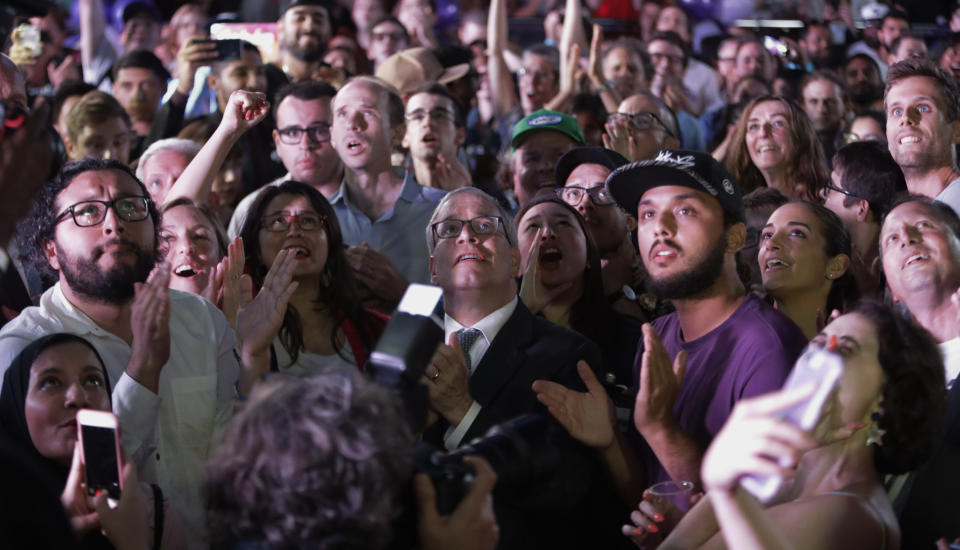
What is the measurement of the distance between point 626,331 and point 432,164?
1.79 metres

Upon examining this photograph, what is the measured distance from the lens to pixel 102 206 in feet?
11.0

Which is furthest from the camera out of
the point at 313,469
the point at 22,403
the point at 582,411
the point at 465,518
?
the point at 582,411

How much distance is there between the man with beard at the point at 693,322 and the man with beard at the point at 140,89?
12.3ft

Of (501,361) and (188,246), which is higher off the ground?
(188,246)

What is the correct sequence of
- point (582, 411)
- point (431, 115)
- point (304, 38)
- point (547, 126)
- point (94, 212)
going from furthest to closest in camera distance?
point (304, 38) → point (431, 115) → point (547, 126) → point (94, 212) → point (582, 411)

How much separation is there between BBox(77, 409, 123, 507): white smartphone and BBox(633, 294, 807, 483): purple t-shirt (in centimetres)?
141

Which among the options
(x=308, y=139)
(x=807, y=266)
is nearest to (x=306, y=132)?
(x=308, y=139)

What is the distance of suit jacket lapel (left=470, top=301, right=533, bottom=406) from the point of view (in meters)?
3.22

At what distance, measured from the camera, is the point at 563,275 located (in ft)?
13.1

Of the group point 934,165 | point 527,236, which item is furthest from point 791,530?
point 934,165

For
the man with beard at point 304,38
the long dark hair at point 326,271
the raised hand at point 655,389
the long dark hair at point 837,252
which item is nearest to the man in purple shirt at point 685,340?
the raised hand at point 655,389

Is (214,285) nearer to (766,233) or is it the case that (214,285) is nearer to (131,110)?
(766,233)

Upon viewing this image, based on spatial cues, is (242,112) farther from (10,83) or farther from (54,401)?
(54,401)

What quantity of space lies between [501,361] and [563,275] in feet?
2.67
